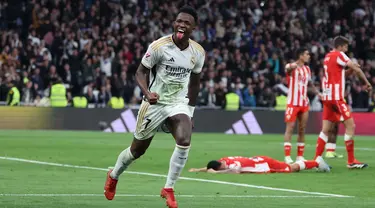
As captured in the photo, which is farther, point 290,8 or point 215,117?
point 290,8

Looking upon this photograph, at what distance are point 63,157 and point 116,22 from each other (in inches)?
746

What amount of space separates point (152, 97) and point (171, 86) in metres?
0.52

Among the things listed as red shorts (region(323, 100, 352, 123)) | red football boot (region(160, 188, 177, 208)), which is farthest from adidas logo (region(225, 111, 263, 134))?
red football boot (region(160, 188, 177, 208))

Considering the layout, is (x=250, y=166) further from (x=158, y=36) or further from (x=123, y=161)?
(x=158, y=36)

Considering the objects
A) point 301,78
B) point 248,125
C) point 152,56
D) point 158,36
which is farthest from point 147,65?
point 158,36

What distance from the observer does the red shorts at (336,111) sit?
18.9m

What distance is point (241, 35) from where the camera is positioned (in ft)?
133

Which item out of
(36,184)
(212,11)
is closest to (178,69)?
(36,184)

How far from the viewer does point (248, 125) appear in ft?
113

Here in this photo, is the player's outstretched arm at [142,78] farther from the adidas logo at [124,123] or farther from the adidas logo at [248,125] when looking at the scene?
the adidas logo at [248,125]

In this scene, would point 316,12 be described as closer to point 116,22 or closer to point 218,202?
A: point 116,22

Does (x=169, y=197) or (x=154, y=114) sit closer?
(x=169, y=197)

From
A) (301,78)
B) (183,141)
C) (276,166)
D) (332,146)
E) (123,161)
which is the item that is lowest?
(332,146)

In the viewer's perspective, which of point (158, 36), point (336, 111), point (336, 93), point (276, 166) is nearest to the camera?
point (276, 166)
